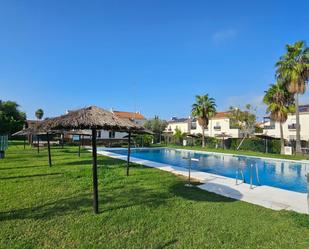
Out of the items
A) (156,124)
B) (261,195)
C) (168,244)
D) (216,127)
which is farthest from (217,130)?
(168,244)

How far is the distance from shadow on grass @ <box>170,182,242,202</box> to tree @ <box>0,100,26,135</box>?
39637 mm

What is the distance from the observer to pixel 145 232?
5004 mm

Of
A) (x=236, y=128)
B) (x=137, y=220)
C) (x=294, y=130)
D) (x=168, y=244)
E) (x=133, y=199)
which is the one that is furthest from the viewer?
(x=236, y=128)

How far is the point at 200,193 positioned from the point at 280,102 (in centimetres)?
2284

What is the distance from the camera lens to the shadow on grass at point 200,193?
7.79 metres

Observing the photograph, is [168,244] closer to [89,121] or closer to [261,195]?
[89,121]

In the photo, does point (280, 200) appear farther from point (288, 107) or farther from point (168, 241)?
point (288, 107)

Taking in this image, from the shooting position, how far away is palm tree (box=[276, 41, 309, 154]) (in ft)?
82.1

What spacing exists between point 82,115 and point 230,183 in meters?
7.06

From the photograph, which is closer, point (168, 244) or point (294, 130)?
point (168, 244)

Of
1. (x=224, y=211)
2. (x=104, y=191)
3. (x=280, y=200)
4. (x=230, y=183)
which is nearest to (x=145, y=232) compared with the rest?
(x=224, y=211)

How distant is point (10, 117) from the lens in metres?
43.8

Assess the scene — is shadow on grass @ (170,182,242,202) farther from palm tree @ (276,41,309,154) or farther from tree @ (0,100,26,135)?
tree @ (0,100,26,135)

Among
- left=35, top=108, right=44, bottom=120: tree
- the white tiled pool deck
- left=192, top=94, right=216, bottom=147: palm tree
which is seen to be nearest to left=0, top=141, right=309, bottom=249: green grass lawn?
the white tiled pool deck
